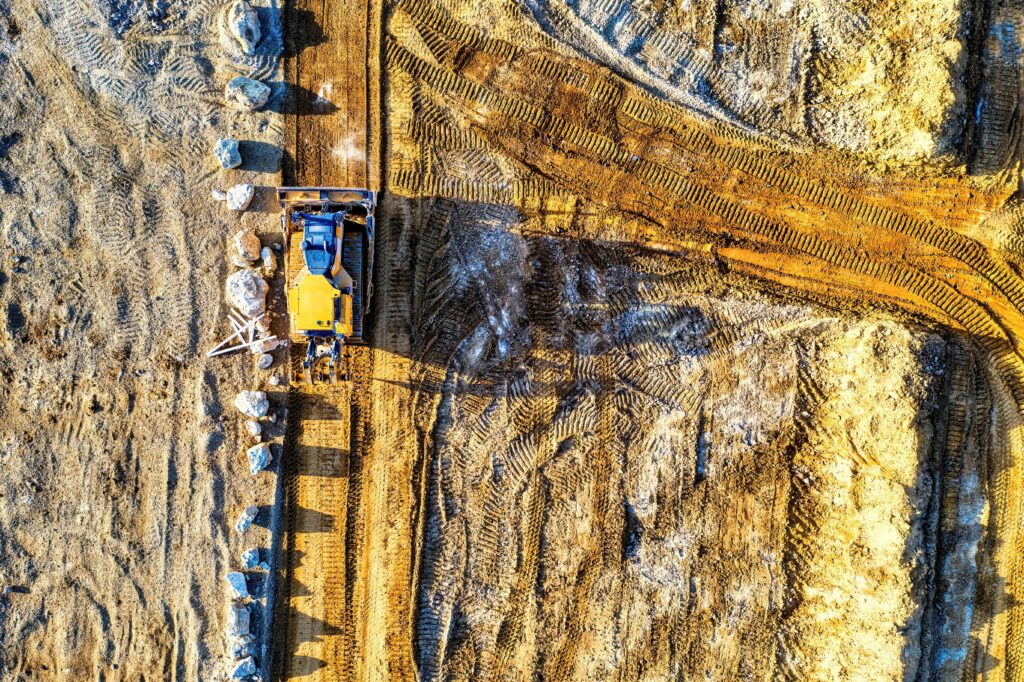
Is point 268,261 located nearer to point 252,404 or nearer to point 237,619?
point 252,404

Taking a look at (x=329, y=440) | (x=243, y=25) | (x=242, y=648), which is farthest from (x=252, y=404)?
(x=243, y=25)

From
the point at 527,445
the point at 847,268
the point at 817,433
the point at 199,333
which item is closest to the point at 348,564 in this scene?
the point at 527,445

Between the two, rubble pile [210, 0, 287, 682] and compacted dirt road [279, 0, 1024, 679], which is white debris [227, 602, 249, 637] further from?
compacted dirt road [279, 0, 1024, 679]

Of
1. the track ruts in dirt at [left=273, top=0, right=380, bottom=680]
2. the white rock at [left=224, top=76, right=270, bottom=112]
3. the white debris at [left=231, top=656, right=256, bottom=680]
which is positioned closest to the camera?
the white debris at [left=231, top=656, right=256, bottom=680]

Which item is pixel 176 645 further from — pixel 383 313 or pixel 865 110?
pixel 865 110

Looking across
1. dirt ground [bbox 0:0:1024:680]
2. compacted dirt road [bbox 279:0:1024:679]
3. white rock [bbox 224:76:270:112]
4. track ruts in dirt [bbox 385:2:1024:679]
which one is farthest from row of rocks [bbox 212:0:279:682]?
track ruts in dirt [bbox 385:2:1024:679]

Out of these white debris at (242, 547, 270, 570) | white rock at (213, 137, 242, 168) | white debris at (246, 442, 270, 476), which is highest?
white rock at (213, 137, 242, 168)

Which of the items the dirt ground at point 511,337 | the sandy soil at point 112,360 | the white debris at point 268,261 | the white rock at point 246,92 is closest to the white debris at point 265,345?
the dirt ground at point 511,337
